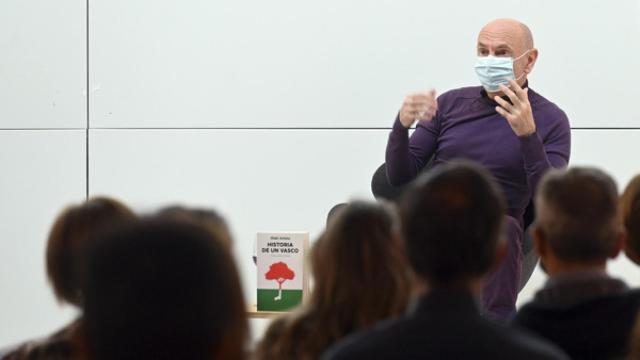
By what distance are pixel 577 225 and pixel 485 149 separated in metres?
1.85

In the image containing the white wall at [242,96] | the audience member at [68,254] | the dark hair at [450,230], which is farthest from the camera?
the white wall at [242,96]

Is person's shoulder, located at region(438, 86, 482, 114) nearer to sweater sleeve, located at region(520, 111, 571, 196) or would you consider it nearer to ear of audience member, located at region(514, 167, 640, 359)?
sweater sleeve, located at region(520, 111, 571, 196)

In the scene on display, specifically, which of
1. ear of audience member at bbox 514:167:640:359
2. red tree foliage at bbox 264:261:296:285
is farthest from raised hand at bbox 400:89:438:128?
ear of audience member at bbox 514:167:640:359

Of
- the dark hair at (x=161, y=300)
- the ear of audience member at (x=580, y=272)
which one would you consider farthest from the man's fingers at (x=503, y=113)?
the dark hair at (x=161, y=300)

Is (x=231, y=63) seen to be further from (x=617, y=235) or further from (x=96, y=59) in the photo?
(x=617, y=235)

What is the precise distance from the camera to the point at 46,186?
561 cm

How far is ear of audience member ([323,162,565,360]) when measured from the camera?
1.68m

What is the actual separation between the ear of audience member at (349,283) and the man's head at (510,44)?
2148 millimetres

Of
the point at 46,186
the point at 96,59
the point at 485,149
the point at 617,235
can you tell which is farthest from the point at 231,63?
the point at 617,235

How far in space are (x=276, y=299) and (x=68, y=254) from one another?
176 cm

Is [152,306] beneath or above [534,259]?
above

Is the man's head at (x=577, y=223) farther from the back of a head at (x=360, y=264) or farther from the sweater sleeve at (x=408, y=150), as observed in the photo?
the sweater sleeve at (x=408, y=150)

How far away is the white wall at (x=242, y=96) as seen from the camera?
17.0ft

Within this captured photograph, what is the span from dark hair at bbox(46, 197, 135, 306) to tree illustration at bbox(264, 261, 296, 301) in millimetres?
1594
